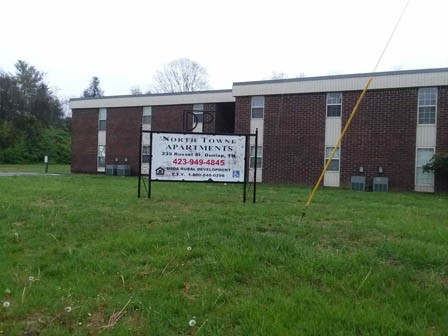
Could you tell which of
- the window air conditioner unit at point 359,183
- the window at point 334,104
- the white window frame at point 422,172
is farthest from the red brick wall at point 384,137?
the window air conditioner unit at point 359,183

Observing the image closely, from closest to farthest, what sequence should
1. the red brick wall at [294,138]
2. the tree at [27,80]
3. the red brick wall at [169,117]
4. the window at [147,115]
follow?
1. the red brick wall at [294,138]
2. the red brick wall at [169,117]
3. the window at [147,115]
4. the tree at [27,80]

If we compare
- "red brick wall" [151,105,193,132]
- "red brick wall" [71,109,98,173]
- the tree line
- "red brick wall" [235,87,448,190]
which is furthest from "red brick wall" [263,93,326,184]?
the tree line

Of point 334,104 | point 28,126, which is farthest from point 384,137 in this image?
point 28,126

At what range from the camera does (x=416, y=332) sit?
12.1ft

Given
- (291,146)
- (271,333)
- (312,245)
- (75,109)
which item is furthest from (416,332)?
(75,109)

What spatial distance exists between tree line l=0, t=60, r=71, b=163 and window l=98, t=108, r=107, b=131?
2782cm

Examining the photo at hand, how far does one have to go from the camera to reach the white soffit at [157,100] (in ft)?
90.7

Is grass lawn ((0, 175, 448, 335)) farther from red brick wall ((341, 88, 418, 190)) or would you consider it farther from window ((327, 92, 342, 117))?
window ((327, 92, 342, 117))

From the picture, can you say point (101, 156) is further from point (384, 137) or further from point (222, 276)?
point (222, 276)

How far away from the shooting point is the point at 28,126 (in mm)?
59875

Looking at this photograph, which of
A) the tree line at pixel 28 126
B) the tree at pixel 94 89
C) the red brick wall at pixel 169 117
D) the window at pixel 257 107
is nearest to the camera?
the window at pixel 257 107

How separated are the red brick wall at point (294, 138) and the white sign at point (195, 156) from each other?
12.3m

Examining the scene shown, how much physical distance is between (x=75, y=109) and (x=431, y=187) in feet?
78.3

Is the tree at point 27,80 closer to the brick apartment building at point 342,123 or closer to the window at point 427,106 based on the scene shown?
the brick apartment building at point 342,123
